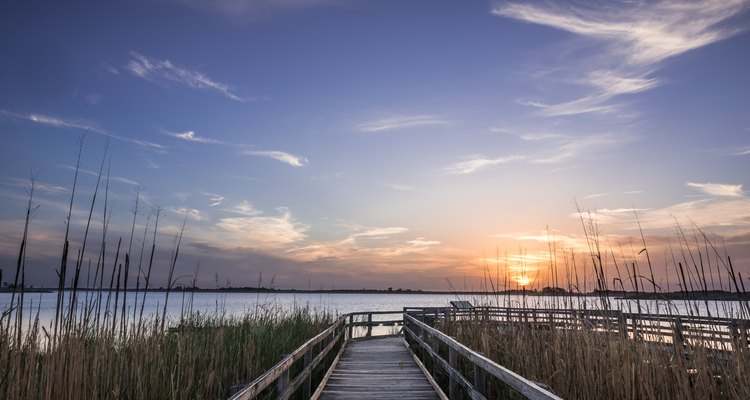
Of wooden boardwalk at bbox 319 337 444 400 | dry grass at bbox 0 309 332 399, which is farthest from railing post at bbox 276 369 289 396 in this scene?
wooden boardwalk at bbox 319 337 444 400

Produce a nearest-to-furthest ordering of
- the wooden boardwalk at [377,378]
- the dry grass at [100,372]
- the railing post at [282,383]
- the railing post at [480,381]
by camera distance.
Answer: the dry grass at [100,372], the railing post at [480,381], the railing post at [282,383], the wooden boardwalk at [377,378]

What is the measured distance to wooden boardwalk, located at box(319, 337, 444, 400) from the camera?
22.6 ft

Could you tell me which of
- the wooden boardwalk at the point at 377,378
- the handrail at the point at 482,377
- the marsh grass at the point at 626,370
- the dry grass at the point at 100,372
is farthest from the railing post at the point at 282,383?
the marsh grass at the point at 626,370

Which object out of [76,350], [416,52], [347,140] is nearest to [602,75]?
[416,52]

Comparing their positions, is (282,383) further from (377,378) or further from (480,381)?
(377,378)

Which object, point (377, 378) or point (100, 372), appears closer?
point (100, 372)

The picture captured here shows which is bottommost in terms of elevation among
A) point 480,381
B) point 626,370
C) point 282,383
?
point 282,383

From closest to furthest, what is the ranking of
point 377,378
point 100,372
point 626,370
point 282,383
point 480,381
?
point 626,370 < point 100,372 < point 480,381 < point 282,383 < point 377,378

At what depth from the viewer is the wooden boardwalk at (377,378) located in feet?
22.6

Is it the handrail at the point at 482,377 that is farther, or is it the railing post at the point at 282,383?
the railing post at the point at 282,383

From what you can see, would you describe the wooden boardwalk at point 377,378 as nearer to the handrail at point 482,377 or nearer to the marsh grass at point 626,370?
the handrail at point 482,377

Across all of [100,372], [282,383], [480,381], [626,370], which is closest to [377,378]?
[282,383]

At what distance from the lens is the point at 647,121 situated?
541 inches

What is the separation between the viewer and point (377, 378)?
8258 millimetres
